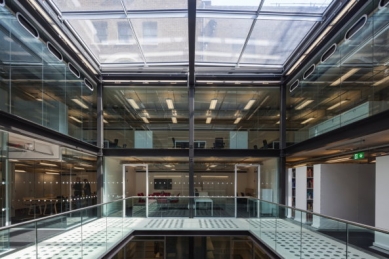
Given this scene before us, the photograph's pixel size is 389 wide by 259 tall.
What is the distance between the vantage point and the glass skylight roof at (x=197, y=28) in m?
8.18

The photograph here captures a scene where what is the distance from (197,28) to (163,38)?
1190 mm

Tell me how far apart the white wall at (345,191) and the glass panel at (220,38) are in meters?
5.29

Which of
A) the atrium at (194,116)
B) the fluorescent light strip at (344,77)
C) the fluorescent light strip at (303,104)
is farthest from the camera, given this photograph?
the fluorescent light strip at (303,104)

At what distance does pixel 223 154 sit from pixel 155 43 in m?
5.70

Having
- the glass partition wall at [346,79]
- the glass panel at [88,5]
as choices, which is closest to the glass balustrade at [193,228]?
the glass partition wall at [346,79]

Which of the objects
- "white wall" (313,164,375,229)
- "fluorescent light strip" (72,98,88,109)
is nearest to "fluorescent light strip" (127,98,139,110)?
"fluorescent light strip" (72,98,88,109)

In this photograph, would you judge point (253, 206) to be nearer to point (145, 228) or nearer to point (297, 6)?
point (145, 228)

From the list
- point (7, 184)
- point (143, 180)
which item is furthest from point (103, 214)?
point (143, 180)

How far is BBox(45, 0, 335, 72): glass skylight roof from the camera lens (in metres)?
8.18

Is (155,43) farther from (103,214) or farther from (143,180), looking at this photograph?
(143,180)

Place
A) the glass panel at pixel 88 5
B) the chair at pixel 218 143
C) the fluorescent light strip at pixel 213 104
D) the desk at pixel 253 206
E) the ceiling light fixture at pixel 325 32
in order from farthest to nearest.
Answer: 1. the fluorescent light strip at pixel 213 104
2. the chair at pixel 218 143
3. the desk at pixel 253 206
4. the ceiling light fixture at pixel 325 32
5. the glass panel at pixel 88 5

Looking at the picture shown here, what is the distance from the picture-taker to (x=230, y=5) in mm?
8109

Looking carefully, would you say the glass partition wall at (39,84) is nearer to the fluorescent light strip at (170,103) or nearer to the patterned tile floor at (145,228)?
the patterned tile floor at (145,228)

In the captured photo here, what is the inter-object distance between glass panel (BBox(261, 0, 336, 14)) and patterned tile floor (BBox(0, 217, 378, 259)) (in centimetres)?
546
